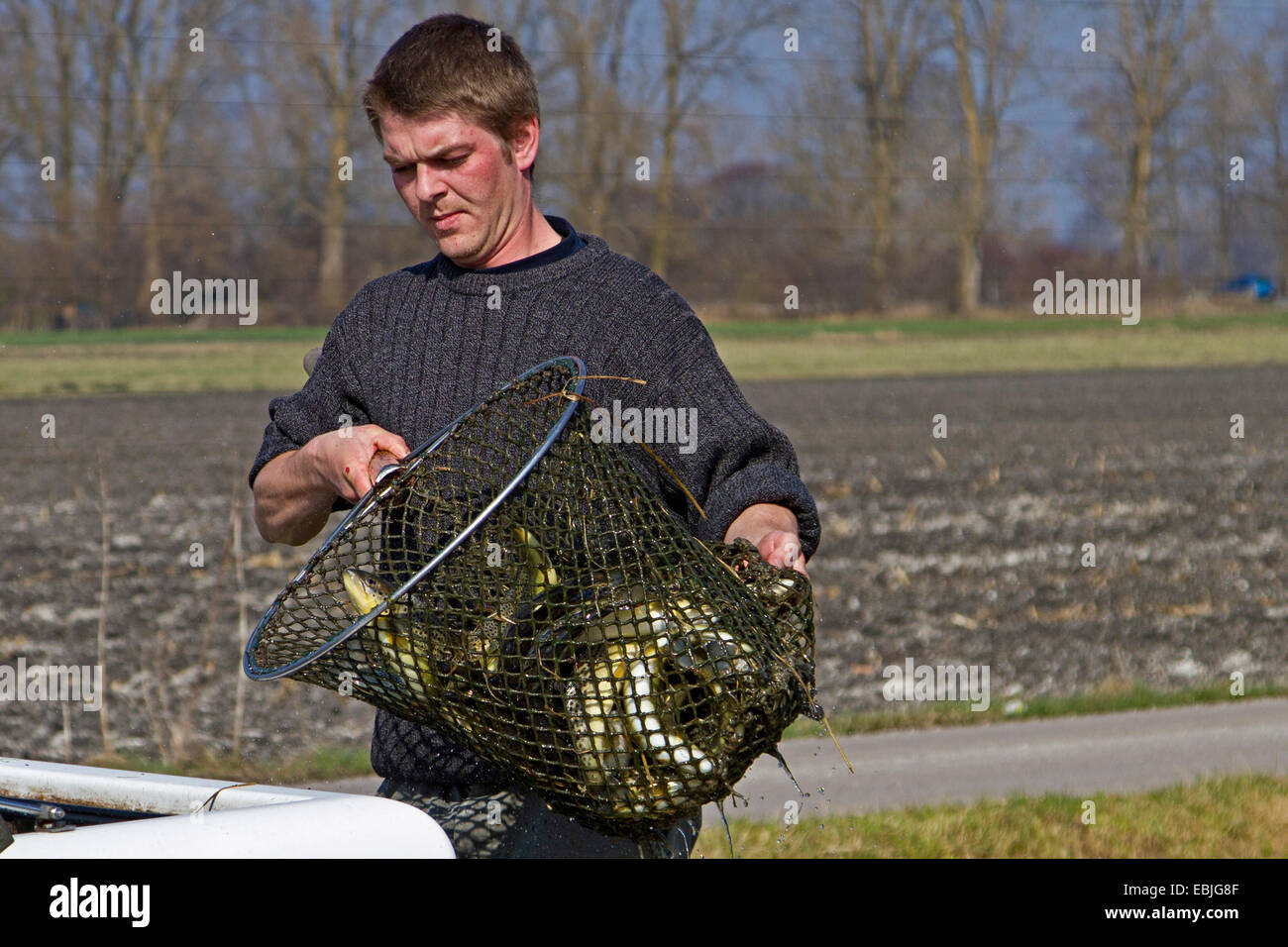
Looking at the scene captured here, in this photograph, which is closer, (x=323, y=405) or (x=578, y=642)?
(x=578, y=642)

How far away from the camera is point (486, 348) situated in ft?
8.48

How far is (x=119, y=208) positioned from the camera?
1095cm

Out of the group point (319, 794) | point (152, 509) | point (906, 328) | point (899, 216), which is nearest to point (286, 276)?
point (152, 509)

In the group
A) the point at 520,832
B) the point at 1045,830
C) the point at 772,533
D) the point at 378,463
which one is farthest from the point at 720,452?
the point at 1045,830

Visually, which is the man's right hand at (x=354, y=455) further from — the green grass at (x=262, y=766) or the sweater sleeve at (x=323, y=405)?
the green grass at (x=262, y=766)

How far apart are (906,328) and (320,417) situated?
16.4 meters

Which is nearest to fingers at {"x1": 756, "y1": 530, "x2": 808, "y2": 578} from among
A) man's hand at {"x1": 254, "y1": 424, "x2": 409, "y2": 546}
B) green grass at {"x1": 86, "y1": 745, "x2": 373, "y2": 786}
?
man's hand at {"x1": 254, "y1": 424, "x2": 409, "y2": 546}

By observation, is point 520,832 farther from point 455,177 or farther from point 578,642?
point 455,177

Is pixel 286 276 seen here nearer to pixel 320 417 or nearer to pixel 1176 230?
pixel 320 417

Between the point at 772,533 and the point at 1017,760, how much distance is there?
371 cm

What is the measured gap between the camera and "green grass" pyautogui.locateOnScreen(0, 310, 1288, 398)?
1122cm

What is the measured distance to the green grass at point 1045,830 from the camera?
461cm

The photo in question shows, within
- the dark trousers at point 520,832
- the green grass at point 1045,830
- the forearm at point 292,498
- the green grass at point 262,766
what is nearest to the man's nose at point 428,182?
the forearm at point 292,498

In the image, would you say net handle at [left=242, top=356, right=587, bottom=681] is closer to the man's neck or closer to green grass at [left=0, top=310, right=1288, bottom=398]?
the man's neck
